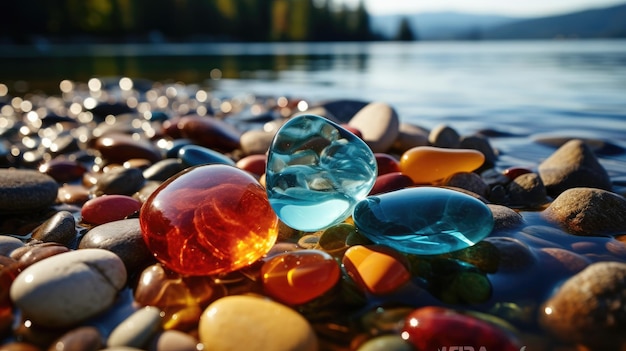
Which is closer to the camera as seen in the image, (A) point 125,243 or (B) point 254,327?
(B) point 254,327

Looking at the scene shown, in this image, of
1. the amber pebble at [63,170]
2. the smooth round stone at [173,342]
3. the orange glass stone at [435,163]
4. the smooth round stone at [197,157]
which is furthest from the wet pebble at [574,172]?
the amber pebble at [63,170]

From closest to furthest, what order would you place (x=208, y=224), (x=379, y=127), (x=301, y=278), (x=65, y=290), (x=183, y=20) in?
(x=65, y=290), (x=301, y=278), (x=208, y=224), (x=379, y=127), (x=183, y=20)

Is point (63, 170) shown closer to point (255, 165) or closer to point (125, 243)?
point (255, 165)

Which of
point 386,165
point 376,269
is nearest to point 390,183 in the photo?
point 386,165

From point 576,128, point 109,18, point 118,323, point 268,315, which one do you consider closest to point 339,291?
point 268,315

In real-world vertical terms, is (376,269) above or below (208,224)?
below

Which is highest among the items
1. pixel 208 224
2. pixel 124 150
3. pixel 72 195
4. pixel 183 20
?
pixel 183 20

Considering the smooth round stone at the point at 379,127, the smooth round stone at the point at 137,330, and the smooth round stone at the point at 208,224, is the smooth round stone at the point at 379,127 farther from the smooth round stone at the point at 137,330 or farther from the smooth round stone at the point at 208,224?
the smooth round stone at the point at 137,330
